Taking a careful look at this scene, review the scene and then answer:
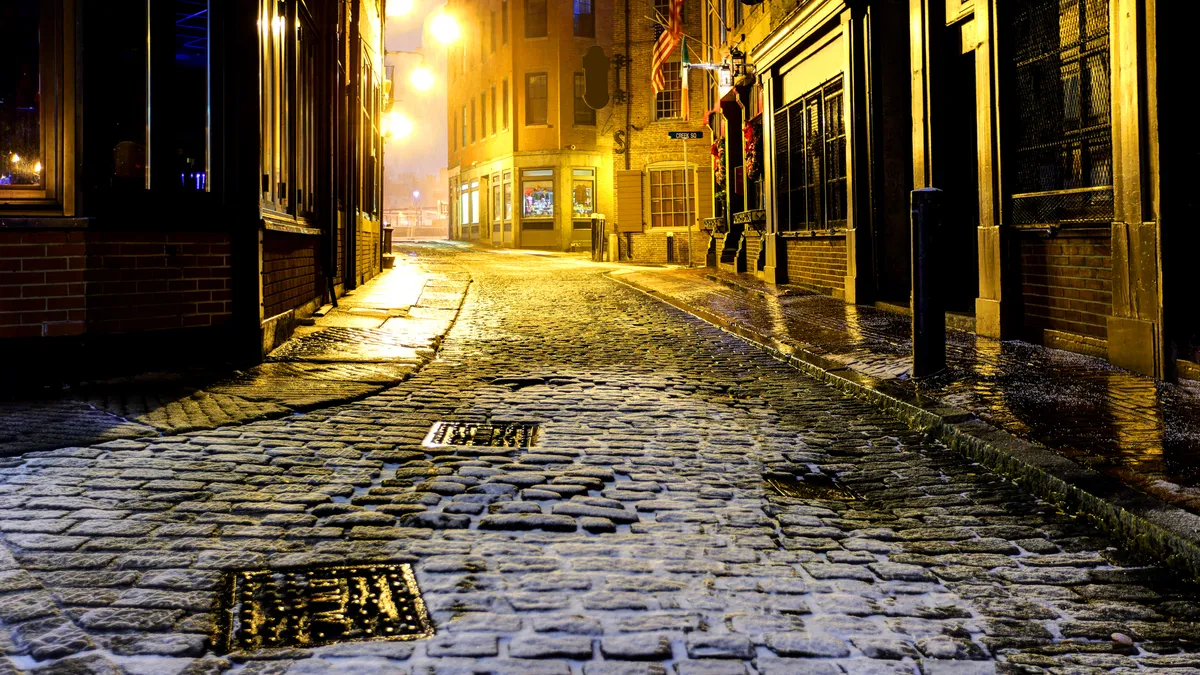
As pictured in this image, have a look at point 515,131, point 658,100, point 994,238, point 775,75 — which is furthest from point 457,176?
point 994,238

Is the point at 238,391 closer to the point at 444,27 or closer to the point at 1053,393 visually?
the point at 1053,393

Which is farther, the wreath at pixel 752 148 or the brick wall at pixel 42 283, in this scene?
the wreath at pixel 752 148

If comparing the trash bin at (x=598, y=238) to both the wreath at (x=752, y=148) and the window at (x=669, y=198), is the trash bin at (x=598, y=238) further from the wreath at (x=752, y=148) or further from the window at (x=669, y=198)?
the wreath at (x=752, y=148)

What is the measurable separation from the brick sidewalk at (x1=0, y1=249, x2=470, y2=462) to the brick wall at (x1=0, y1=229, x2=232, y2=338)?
49cm

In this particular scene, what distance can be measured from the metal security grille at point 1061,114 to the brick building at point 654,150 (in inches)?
852

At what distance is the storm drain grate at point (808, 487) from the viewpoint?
13.9ft

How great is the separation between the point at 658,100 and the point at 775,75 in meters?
16.6

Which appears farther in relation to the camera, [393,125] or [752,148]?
[393,125]

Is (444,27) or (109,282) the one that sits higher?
(444,27)

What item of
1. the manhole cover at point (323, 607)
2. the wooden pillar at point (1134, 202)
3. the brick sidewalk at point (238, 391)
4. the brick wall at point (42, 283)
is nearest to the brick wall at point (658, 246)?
the brick sidewalk at point (238, 391)

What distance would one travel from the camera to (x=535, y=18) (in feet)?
126

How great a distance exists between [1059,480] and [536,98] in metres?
36.6

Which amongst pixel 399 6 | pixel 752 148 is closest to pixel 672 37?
pixel 752 148

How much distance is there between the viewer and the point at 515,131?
1534 inches
